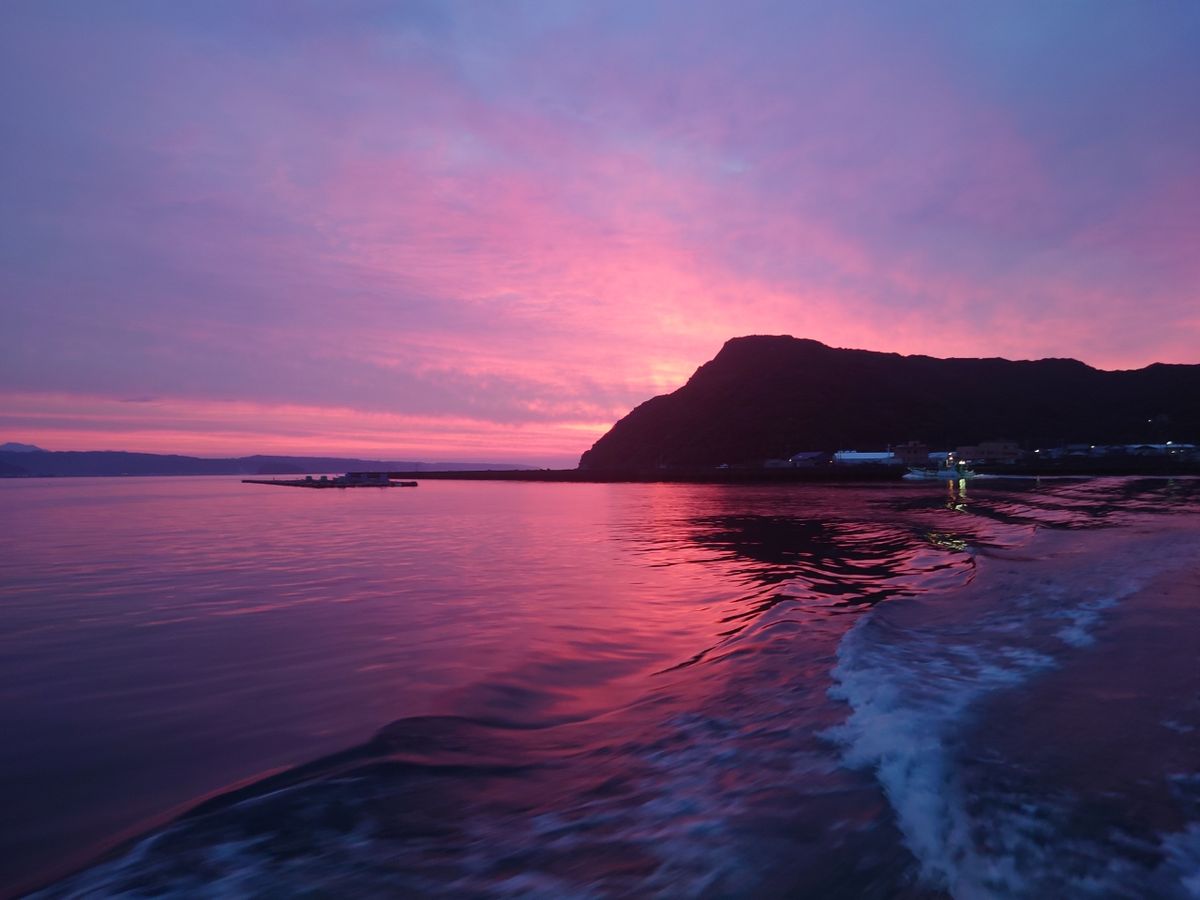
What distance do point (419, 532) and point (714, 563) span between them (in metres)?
17.4

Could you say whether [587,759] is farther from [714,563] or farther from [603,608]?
[714,563]

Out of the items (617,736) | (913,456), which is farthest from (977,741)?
(913,456)

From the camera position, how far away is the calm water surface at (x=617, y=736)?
477 cm

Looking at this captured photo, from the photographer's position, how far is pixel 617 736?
7.27 meters

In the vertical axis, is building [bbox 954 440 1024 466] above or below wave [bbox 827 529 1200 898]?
above

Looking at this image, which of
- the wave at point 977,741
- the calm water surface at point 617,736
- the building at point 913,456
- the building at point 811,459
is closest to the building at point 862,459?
the building at point 913,456

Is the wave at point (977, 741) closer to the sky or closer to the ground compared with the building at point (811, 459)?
closer to the ground

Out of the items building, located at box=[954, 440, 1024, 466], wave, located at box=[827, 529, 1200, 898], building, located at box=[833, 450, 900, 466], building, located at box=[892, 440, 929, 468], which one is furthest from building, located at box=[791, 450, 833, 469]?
wave, located at box=[827, 529, 1200, 898]

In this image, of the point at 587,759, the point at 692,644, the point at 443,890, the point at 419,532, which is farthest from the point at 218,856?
the point at 419,532

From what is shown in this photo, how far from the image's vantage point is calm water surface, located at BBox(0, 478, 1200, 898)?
15.6 feet

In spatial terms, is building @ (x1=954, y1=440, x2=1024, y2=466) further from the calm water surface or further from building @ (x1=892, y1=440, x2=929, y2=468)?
the calm water surface

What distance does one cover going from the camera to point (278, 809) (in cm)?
564

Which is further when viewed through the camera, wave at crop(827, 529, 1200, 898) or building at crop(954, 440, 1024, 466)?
building at crop(954, 440, 1024, 466)

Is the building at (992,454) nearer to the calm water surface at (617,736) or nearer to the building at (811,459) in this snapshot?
the building at (811,459)
